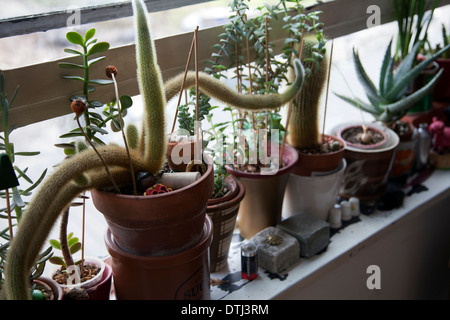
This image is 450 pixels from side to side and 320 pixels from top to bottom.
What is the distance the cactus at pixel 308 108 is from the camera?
1128 mm

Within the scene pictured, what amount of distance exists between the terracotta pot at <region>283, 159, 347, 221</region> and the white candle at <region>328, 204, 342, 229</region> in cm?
1

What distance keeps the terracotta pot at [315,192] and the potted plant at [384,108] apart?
8 centimetres

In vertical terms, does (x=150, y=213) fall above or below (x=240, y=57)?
below

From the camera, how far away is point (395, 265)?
1.44 m

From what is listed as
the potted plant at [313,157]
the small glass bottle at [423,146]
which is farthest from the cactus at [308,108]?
the small glass bottle at [423,146]

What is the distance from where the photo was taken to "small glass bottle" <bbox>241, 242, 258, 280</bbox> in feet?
3.51

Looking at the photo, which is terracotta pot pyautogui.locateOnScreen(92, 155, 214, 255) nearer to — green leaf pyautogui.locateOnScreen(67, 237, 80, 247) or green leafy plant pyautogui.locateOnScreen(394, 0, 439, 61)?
green leaf pyautogui.locateOnScreen(67, 237, 80, 247)

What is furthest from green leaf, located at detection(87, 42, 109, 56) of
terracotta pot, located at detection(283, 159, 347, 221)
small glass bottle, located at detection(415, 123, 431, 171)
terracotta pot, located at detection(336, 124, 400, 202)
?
small glass bottle, located at detection(415, 123, 431, 171)

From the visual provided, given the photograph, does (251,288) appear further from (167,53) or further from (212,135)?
(167,53)

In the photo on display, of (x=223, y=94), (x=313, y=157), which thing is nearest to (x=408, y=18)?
(x=313, y=157)

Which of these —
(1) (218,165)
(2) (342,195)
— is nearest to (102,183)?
(1) (218,165)

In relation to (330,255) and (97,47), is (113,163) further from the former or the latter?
(330,255)

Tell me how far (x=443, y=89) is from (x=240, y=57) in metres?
0.93

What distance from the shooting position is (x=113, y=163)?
2.48 ft
